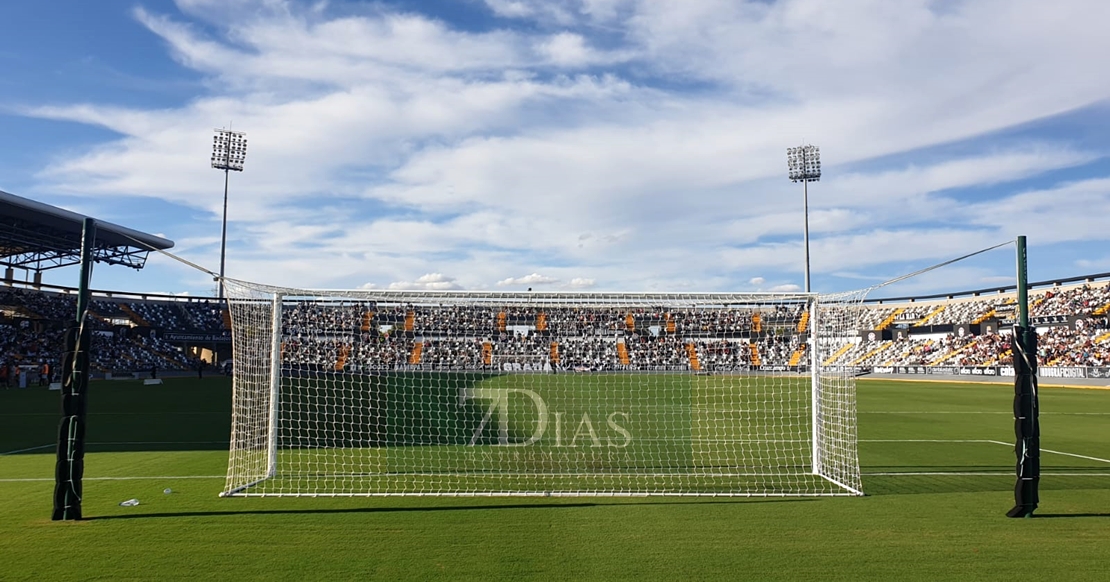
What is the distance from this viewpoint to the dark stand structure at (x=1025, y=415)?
6.74m

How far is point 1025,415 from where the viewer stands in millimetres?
6844

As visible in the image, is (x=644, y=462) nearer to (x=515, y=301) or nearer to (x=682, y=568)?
(x=515, y=301)

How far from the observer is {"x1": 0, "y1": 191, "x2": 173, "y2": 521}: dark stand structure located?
21.4 ft

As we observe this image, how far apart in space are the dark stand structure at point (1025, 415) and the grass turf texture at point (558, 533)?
29 centimetres

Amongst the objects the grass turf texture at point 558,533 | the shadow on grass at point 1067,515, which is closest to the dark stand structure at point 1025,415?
the shadow on grass at point 1067,515

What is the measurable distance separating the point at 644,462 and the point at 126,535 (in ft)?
21.8

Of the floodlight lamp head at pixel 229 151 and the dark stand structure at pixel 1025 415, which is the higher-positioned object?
the floodlight lamp head at pixel 229 151

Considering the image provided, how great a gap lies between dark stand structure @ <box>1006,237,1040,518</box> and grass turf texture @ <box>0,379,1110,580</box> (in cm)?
29

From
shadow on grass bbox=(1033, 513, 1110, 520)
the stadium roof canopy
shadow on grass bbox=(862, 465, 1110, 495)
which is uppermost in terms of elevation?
the stadium roof canopy

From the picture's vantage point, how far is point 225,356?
4878 cm

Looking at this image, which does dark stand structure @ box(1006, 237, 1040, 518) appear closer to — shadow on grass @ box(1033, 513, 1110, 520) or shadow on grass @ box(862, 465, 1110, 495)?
shadow on grass @ box(1033, 513, 1110, 520)

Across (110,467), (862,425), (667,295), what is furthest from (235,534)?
(862,425)

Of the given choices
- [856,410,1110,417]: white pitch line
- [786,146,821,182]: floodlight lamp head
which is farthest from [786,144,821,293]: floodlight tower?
[856,410,1110,417]: white pitch line

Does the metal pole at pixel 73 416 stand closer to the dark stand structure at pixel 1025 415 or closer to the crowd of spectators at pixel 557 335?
the crowd of spectators at pixel 557 335
